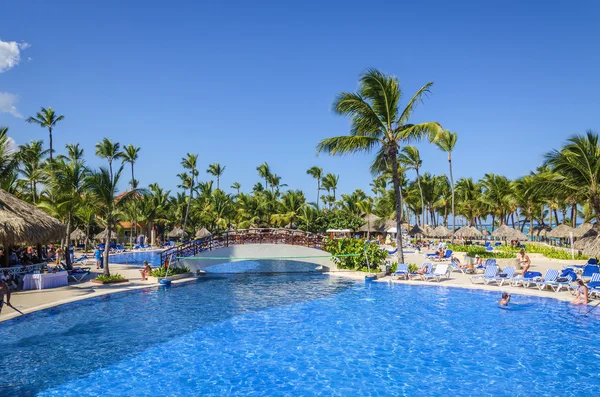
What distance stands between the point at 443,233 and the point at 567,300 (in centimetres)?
2886

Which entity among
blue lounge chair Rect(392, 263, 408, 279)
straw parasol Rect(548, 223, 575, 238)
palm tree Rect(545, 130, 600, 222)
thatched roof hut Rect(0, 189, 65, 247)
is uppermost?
palm tree Rect(545, 130, 600, 222)

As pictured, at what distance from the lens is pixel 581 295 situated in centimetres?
1419

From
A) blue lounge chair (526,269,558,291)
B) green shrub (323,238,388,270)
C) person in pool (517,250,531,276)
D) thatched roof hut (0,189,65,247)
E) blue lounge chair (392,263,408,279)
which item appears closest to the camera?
blue lounge chair (526,269,558,291)

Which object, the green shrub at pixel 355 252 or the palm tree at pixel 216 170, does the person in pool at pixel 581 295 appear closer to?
the green shrub at pixel 355 252

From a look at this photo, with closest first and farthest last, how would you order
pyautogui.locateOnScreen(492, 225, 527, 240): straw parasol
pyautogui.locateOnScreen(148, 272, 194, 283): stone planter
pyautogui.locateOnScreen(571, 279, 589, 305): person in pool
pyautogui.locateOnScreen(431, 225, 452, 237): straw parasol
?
pyautogui.locateOnScreen(571, 279, 589, 305): person in pool < pyautogui.locateOnScreen(148, 272, 194, 283): stone planter < pyautogui.locateOnScreen(492, 225, 527, 240): straw parasol < pyautogui.locateOnScreen(431, 225, 452, 237): straw parasol

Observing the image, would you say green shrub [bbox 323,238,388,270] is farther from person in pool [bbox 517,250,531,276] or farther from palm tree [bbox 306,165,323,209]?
palm tree [bbox 306,165,323,209]

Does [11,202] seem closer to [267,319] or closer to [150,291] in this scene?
A: [150,291]

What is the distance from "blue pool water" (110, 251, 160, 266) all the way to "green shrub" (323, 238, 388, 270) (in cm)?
1712

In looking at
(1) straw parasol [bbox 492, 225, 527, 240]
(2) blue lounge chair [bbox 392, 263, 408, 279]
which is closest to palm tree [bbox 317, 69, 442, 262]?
(2) blue lounge chair [bbox 392, 263, 408, 279]

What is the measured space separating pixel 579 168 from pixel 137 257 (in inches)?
1428

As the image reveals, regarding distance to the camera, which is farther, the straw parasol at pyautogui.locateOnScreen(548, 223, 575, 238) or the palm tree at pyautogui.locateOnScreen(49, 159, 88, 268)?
the straw parasol at pyautogui.locateOnScreen(548, 223, 575, 238)

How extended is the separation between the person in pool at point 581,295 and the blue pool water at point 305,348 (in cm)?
39

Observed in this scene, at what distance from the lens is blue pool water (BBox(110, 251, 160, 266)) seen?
33.9 meters

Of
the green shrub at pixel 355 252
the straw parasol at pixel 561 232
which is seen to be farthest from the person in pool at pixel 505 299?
the straw parasol at pixel 561 232
